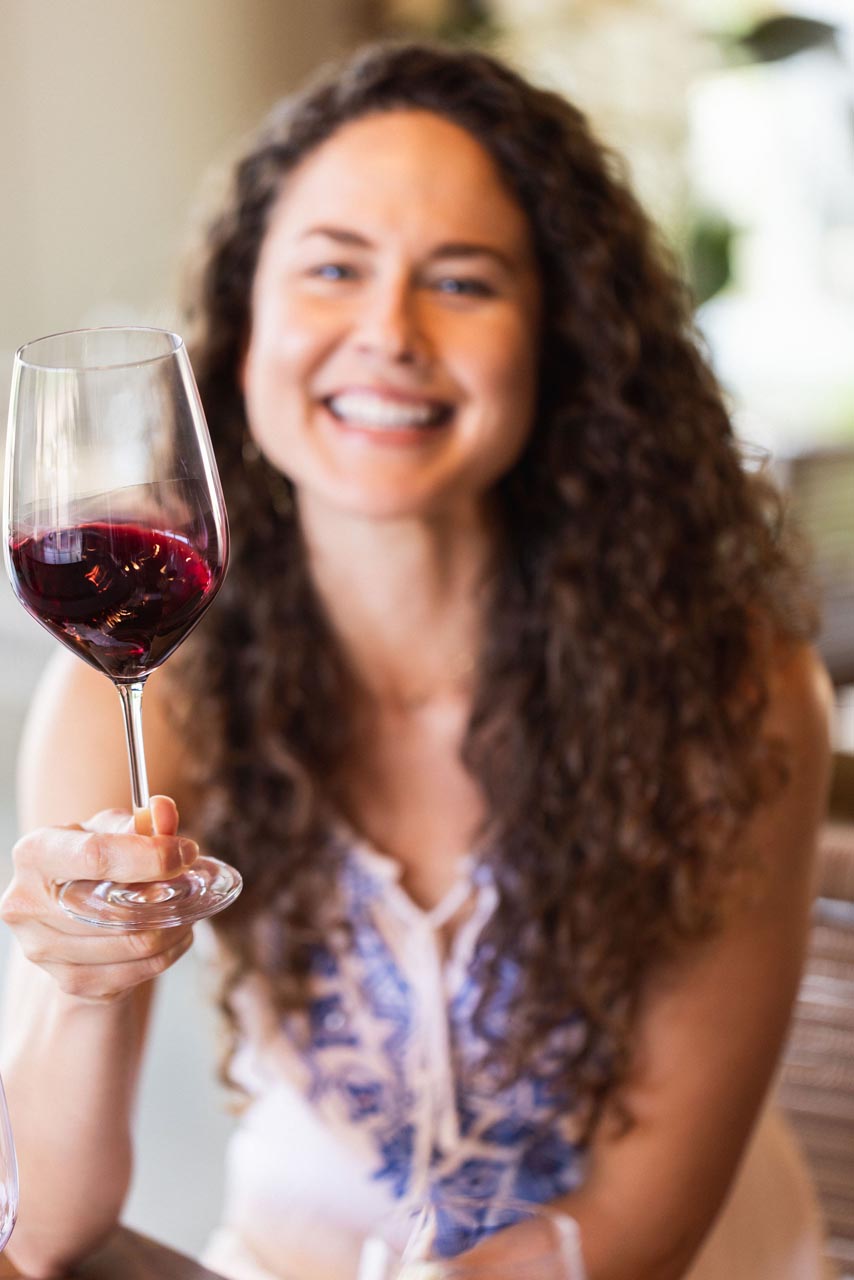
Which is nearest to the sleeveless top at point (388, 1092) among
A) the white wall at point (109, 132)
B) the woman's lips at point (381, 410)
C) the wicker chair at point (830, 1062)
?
the wicker chair at point (830, 1062)

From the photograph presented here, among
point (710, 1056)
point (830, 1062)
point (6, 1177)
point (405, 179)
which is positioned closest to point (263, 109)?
point (405, 179)

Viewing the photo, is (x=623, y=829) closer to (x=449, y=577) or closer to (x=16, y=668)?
(x=449, y=577)

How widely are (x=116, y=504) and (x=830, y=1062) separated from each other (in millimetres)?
1218

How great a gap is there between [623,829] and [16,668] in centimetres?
396

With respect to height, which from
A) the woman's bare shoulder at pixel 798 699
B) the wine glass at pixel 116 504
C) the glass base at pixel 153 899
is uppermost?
the wine glass at pixel 116 504

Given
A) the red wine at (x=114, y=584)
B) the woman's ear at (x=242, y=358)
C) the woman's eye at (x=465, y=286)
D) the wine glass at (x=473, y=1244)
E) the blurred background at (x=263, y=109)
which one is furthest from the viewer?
the blurred background at (x=263, y=109)

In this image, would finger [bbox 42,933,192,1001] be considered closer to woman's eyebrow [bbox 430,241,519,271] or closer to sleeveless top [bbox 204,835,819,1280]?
sleeveless top [bbox 204,835,819,1280]

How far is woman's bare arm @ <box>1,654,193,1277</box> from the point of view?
850 millimetres

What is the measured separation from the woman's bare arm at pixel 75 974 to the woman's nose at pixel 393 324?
1.40 feet

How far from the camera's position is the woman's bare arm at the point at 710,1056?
1.39 meters

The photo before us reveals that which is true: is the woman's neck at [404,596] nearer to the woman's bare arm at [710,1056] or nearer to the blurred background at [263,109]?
the woman's bare arm at [710,1056]

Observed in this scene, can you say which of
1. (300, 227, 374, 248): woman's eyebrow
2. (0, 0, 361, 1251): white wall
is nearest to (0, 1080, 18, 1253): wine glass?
(300, 227, 374, 248): woman's eyebrow

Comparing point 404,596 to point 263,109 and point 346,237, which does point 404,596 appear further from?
point 263,109

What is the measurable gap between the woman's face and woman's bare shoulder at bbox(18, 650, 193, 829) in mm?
296
